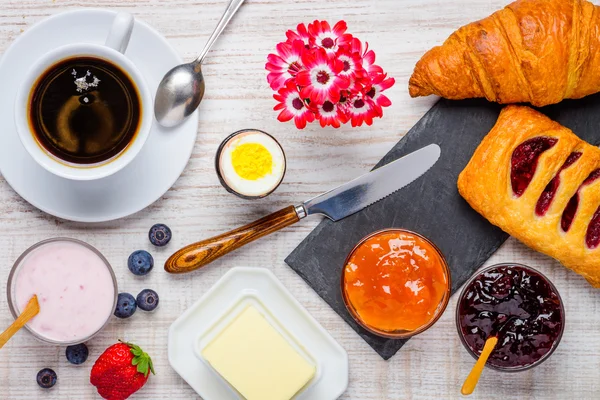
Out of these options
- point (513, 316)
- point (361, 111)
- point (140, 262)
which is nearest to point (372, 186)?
point (361, 111)

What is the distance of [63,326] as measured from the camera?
1.80 m

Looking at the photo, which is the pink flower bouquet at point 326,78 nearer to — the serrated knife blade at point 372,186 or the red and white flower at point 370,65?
the red and white flower at point 370,65

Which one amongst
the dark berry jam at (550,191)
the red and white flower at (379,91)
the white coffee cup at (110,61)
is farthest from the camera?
the dark berry jam at (550,191)

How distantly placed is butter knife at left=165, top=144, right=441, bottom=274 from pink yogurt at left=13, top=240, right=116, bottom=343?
0.18 meters

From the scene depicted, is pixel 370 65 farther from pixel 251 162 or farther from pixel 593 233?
pixel 593 233

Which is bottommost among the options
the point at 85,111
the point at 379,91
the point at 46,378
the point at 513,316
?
the point at 46,378

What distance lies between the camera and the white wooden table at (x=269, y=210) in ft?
6.18

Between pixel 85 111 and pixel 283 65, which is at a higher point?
pixel 283 65

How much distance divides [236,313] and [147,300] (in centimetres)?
23

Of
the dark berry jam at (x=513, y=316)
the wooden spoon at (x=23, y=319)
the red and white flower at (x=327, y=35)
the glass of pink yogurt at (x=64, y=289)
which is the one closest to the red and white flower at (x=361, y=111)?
the red and white flower at (x=327, y=35)

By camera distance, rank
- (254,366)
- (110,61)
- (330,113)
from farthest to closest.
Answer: (254,366)
(330,113)
(110,61)

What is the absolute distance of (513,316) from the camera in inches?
70.9

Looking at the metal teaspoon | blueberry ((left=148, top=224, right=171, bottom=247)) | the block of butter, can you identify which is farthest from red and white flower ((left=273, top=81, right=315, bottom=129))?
the block of butter

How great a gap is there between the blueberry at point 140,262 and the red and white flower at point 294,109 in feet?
1.67
